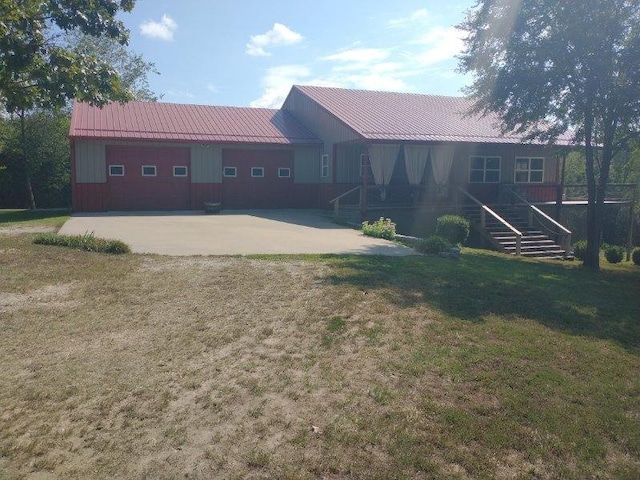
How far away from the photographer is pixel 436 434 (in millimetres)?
3932

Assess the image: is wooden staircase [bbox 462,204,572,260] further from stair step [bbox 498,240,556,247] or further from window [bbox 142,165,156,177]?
window [bbox 142,165,156,177]

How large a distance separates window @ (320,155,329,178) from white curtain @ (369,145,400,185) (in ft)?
9.90

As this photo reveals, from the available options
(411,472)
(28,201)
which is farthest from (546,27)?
(28,201)

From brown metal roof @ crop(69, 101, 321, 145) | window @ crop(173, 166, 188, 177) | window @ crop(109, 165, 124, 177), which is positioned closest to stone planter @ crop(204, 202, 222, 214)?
window @ crop(173, 166, 188, 177)

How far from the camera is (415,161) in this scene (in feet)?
68.6

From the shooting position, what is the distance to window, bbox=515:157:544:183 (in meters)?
24.0

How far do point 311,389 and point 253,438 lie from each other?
0.87 meters

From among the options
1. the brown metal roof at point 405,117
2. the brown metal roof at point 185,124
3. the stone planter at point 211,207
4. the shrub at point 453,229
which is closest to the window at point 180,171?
the brown metal roof at point 185,124

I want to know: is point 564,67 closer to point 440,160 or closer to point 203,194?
point 440,160

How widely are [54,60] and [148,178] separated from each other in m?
13.4

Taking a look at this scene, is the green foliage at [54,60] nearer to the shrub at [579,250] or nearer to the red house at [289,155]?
the red house at [289,155]

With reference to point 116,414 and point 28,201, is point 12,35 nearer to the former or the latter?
point 116,414

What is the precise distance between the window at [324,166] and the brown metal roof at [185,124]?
864 mm

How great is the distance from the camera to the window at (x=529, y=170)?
2400 cm
